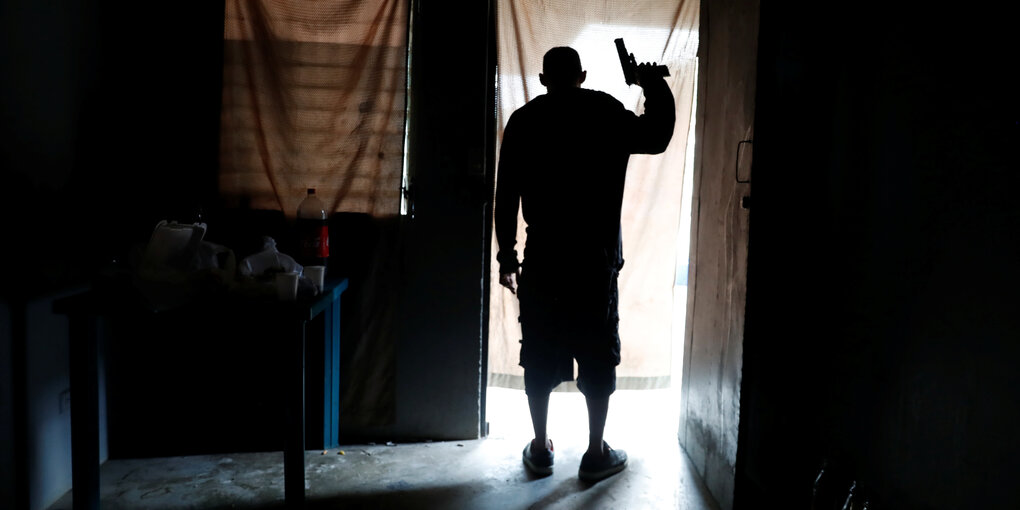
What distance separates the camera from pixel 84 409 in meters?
2.01

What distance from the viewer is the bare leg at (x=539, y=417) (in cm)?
271

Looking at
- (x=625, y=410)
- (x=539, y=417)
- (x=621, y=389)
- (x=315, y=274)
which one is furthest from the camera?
(x=625, y=410)

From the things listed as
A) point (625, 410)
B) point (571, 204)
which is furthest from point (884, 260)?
point (625, 410)

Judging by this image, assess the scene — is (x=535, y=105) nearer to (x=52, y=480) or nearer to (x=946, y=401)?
(x=946, y=401)

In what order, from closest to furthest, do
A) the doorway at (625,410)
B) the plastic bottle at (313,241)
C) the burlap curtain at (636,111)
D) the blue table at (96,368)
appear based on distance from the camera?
the blue table at (96,368) < the plastic bottle at (313,241) < the burlap curtain at (636,111) < the doorway at (625,410)

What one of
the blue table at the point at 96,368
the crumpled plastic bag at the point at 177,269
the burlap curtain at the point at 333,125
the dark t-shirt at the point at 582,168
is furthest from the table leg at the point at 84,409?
the dark t-shirt at the point at 582,168

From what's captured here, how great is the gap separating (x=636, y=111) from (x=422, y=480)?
6.25ft

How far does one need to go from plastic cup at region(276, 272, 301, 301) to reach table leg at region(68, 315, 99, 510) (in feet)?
1.77

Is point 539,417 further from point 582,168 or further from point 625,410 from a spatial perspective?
point 582,168

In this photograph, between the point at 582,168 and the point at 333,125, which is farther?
the point at 333,125

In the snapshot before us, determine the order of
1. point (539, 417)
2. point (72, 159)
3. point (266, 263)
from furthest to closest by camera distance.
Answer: point (539, 417), point (72, 159), point (266, 263)

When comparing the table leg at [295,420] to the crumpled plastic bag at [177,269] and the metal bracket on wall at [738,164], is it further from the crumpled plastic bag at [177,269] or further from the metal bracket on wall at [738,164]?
the metal bracket on wall at [738,164]

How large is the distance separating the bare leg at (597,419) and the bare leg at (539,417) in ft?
0.60

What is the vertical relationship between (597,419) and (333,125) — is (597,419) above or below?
Result: below
